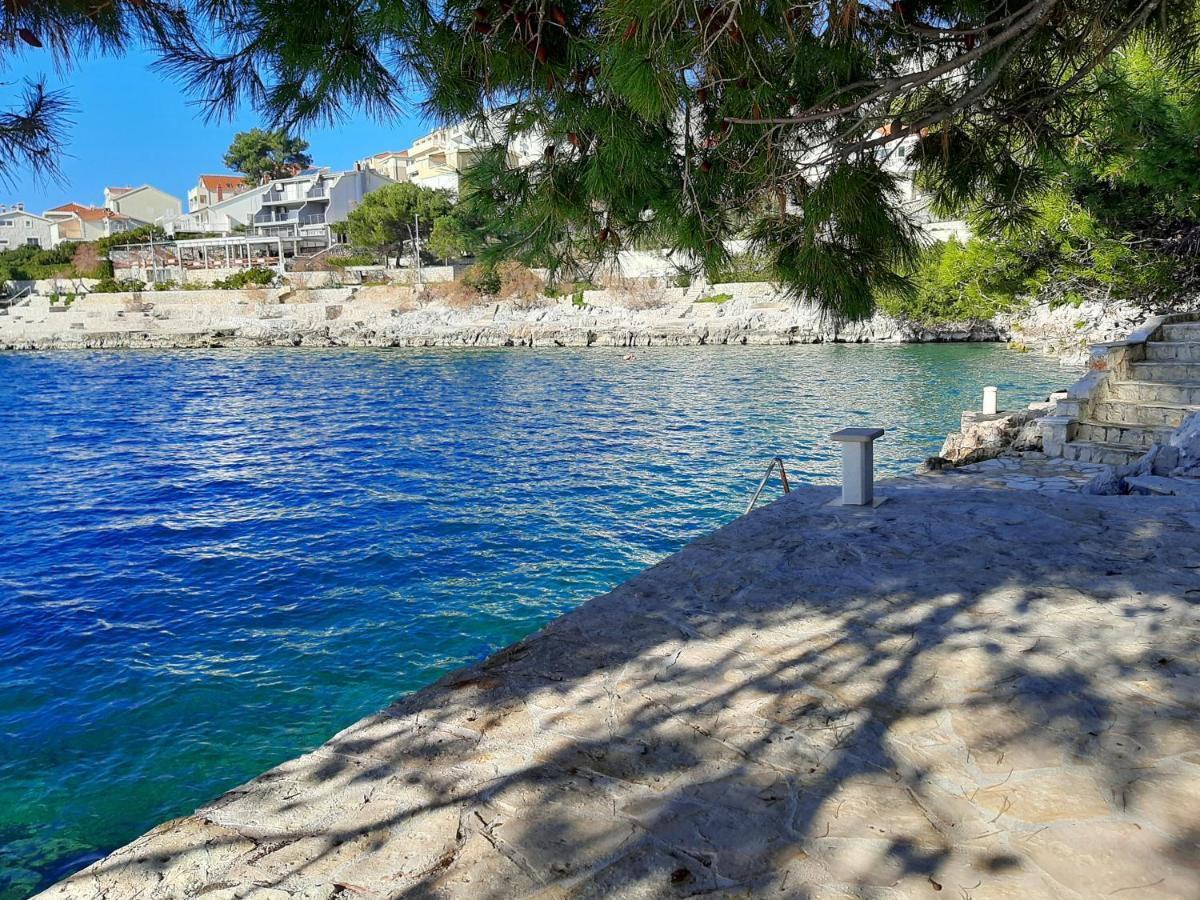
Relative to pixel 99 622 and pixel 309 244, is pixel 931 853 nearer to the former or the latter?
pixel 99 622

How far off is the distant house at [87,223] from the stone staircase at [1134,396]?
88031 millimetres

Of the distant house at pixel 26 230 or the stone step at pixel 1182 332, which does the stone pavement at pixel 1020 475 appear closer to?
the stone step at pixel 1182 332

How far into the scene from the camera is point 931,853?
2.39 metres

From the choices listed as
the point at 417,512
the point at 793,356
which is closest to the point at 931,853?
the point at 417,512

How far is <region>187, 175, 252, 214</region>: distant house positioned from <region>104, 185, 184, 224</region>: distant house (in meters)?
2.43

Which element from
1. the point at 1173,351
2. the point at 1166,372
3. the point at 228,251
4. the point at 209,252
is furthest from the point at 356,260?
the point at 1166,372

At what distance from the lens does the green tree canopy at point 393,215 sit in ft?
188

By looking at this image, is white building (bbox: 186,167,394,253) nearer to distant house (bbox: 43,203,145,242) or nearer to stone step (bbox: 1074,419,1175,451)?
distant house (bbox: 43,203,145,242)

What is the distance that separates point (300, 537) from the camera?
11.7 m

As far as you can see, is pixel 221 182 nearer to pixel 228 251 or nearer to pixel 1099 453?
pixel 228 251

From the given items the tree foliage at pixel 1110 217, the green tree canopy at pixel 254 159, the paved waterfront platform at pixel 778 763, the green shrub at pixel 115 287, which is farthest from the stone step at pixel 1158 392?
the green tree canopy at pixel 254 159

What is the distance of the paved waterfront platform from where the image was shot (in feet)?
7.76

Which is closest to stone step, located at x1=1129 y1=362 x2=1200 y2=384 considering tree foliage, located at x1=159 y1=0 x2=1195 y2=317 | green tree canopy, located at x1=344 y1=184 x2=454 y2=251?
tree foliage, located at x1=159 y1=0 x2=1195 y2=317

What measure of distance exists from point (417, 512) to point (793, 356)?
25510mm
